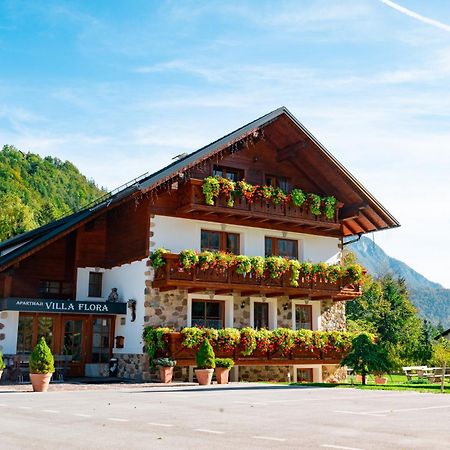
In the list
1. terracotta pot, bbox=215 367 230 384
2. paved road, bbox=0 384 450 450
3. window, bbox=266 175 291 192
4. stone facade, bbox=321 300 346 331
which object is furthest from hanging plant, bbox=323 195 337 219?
paved road, bbox=0 384 450 450

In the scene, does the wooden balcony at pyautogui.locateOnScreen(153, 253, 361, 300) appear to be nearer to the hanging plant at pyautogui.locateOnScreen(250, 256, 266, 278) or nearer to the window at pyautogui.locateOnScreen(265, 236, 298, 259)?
the hanging plant at pyautogui.locateOnScreen(250, 256, 266, 278)

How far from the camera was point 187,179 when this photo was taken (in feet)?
80.3

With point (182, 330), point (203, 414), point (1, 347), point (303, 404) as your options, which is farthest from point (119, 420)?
point (1, 347)

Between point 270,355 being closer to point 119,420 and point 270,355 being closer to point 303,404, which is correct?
point 303,404

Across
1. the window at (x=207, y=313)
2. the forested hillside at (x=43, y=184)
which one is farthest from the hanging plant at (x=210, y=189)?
Answer: the forested hillside at (x=43, y=184)

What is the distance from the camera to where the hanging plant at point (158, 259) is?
22859mm

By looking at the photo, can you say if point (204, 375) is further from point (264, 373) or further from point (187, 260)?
point (264, 373)

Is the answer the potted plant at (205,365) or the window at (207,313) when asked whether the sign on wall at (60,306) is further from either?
the potted plant at (205,365)

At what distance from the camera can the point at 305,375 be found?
89.3 ft

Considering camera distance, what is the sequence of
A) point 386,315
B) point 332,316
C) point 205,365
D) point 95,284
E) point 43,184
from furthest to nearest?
1. point 43,184
2. point 386,315
3. point 332,316
4. point 95,284
5. point 205,365

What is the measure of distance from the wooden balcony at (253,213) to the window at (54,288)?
5429 millimetres

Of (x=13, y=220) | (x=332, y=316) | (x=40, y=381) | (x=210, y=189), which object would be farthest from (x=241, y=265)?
(x=13, y=220)

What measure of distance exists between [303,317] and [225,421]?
56.8 ft

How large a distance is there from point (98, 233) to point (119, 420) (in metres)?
16.8
